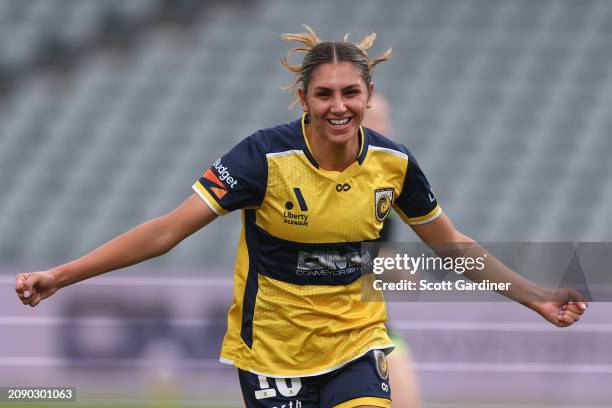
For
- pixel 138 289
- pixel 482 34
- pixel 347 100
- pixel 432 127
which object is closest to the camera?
pixel 347 100

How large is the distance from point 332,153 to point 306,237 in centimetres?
30

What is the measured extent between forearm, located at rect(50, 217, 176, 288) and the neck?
572 mm

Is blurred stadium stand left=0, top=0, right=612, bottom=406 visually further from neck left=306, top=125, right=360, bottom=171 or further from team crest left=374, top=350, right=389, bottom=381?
neck left=306, top=125, right=360, bottom=171

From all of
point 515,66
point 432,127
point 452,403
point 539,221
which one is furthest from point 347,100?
point 515,66

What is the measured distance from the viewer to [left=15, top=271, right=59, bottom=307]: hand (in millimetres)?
3609

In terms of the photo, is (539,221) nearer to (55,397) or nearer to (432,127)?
(432,127)

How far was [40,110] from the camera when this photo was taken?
471 inches

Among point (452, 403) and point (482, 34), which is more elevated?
point (482, 34)

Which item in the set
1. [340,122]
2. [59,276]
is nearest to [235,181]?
[340,122]

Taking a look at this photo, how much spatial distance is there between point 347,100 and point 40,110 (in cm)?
878

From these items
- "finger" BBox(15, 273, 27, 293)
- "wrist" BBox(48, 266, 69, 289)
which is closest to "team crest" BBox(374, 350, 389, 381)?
"wrist" BBox(48, 266, 69, 289)

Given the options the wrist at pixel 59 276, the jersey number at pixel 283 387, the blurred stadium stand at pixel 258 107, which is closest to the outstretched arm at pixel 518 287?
the jersey number at pixel 283 387

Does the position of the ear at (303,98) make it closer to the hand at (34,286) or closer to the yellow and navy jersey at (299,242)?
the yellow and navy jersey at (299,242)

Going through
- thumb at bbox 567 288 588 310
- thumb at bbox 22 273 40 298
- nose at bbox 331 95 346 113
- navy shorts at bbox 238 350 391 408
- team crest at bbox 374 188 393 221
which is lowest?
navy shorts at bbox 238 350 391 408
